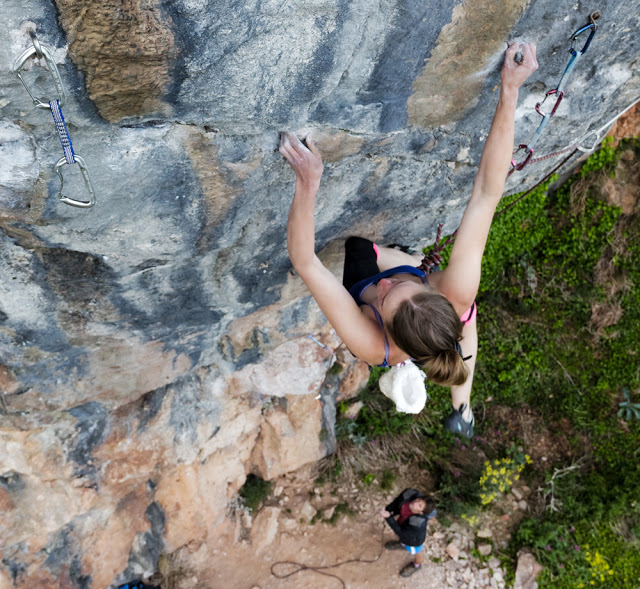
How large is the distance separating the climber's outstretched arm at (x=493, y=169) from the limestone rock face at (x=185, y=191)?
0.13m

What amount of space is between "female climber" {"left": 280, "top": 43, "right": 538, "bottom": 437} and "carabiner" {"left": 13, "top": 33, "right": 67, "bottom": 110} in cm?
84

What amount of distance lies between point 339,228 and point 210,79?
1311 mm

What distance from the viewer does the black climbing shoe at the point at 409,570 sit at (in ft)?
18.6

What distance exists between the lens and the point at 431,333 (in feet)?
6.79

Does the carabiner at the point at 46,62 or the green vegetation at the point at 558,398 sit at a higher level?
the carabiner at the point at 46,62

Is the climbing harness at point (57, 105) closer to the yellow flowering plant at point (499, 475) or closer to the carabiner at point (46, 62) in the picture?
the carabiner at point (46, 62)

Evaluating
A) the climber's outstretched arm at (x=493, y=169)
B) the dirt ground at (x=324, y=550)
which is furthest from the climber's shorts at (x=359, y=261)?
the dirt ground at (x=324, y=550)

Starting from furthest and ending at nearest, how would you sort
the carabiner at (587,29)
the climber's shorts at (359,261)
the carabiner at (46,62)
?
the climber's shorts at (359,261) < the carabiner at (587,29) < the carabiner at (46,62)

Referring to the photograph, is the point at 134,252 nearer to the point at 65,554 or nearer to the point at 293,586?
the point at 65,554

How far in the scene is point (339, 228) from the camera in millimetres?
2922

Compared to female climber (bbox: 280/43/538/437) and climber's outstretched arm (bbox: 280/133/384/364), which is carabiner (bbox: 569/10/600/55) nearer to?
female climber (bbox: 280/43/538/437)

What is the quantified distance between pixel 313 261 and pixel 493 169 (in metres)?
0.85

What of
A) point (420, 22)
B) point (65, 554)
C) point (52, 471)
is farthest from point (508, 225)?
point (65, 554)

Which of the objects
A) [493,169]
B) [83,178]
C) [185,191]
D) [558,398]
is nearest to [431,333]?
[493,169]
